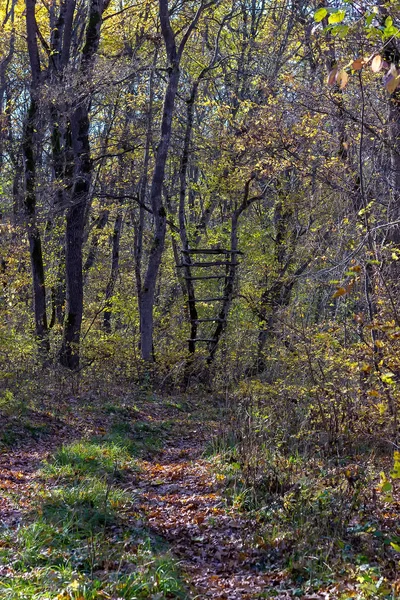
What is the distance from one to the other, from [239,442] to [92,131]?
2009 centimetres

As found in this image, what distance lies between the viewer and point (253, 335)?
15477 mm

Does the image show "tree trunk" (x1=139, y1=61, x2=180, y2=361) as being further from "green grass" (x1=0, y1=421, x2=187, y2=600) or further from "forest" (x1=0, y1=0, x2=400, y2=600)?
"green grass" (x1=0, y1=421, x2=187, y2=600)

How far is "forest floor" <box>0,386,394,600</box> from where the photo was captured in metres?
5.05

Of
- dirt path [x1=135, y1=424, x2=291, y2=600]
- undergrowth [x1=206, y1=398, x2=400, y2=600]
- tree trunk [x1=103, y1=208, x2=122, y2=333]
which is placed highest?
tree trunk [x1=103, y1=208, x2=122, y2=333]

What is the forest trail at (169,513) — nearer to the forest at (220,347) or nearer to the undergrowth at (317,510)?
the forest at (220,347)

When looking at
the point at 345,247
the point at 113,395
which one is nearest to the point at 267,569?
the point at 345,247

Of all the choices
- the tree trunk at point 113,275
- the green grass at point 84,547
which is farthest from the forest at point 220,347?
the tree trunk at point 113,275

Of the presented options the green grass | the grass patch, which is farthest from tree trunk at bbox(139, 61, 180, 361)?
the green grass

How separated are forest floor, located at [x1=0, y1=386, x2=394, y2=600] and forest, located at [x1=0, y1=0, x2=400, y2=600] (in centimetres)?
3

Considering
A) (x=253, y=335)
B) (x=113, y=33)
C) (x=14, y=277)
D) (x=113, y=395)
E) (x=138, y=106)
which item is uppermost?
(x=113, y=33)

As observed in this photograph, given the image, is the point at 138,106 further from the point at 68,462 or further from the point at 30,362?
the point at 68,462

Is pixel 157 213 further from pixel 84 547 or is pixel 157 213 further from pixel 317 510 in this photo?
pixel 84 547

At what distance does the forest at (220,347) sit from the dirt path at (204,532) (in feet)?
0.09

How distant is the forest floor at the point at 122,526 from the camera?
5.05 metres
